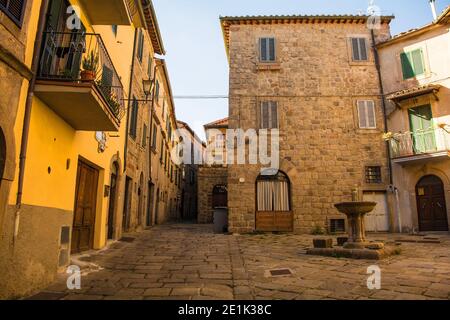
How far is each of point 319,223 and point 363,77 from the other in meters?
7.32

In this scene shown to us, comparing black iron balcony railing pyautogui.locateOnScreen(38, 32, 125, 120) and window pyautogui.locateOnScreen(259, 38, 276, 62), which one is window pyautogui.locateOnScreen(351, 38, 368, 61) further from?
black iron balcony railing pyautogui.locateOnScreen(38, 32, 125, 120)

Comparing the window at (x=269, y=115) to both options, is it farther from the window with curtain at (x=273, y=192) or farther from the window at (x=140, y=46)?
the window at (x=140, y=46)

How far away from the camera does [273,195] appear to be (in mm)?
13805

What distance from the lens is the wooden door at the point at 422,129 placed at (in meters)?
13.3

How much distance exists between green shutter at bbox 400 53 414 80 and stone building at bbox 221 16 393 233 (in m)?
1.20

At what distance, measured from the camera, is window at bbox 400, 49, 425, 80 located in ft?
46.6

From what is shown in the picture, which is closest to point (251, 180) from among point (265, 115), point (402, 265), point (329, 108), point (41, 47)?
point (265, 115)

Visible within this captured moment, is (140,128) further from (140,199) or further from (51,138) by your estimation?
(51,138)

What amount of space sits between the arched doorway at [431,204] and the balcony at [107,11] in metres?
13.6

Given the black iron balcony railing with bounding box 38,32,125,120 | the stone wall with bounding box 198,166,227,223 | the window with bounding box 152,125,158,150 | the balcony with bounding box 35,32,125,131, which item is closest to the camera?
the balcony with bounding box 35,32,125,131

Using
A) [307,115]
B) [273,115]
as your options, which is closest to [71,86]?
[273,115]

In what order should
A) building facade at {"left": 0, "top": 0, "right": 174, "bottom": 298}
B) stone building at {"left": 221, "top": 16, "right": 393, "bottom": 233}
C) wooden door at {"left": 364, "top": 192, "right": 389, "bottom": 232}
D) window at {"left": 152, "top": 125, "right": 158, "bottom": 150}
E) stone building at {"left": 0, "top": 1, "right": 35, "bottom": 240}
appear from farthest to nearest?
window at {"left": 152, "top": 125, "right": 158, "bottom": 150} < wooden door at {"left": 364, "top": 192, "right": 389, "bottom": 232} < stone building at {"left": 221, "top": 16, "right": 393, "bottom": 233} < building facade at {"left": 0, "top": 0, "right": 174, "bottom": 298} < stone building at {"left": 0, "top": 1, "right": 35, "bottom": 240}

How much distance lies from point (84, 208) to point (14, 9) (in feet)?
14.7

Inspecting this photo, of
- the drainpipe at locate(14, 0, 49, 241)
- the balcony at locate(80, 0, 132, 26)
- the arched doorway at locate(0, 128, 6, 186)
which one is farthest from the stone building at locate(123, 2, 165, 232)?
the arched doorway at locate(0, 128, 6, 186)
